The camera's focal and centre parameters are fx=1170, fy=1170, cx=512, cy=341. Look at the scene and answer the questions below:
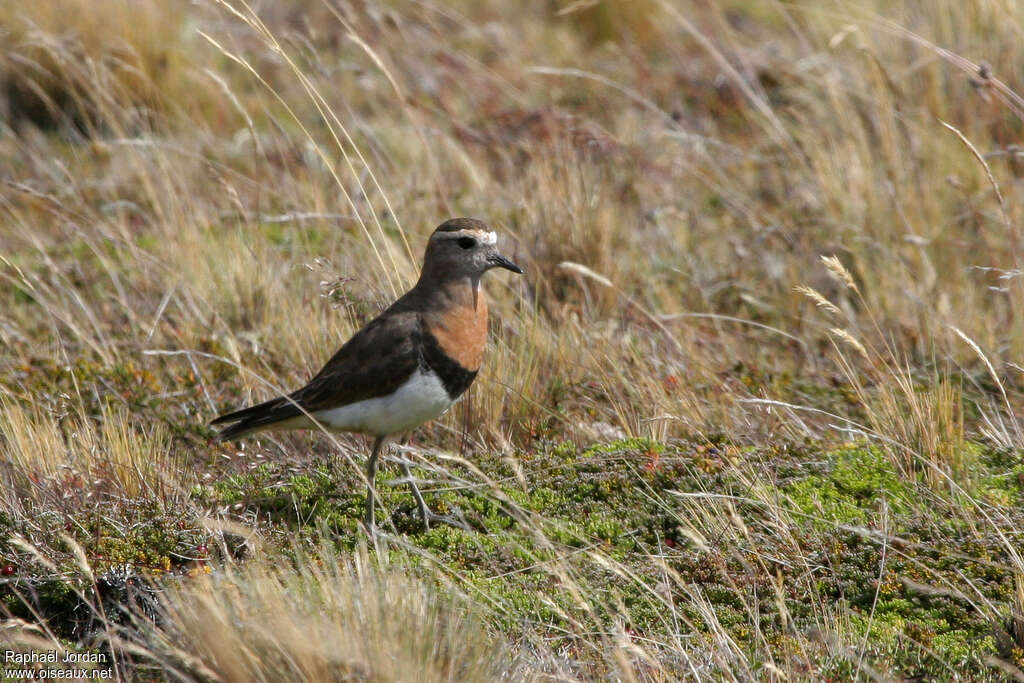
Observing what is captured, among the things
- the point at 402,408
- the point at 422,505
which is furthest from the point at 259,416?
the point at 422,505

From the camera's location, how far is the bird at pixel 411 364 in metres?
4.87

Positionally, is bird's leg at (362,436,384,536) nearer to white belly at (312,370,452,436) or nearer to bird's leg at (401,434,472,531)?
white belly at (312,370,452,436)

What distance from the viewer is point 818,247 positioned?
23.6ft

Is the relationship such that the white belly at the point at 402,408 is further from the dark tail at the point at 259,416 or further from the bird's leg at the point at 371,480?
the dark tail at the point at 259,416

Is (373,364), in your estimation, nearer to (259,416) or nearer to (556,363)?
(259,416)

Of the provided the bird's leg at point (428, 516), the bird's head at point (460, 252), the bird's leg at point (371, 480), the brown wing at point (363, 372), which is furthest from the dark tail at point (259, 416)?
the bird's head at point (460, 252)

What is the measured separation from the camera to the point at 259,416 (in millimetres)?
4941

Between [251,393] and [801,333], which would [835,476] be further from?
[251,393]

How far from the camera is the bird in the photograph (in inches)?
192

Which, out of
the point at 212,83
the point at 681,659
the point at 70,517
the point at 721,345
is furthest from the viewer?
the point at 212,83

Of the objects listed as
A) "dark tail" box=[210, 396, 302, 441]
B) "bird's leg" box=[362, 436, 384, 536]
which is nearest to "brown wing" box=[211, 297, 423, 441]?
"dark tail" box=[210, 396, 302, 441]

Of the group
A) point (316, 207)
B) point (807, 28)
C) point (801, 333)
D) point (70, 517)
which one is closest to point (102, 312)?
point (316, 207)

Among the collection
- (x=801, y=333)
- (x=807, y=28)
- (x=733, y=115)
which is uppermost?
(x=807, y=28)

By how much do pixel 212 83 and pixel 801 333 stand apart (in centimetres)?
508
